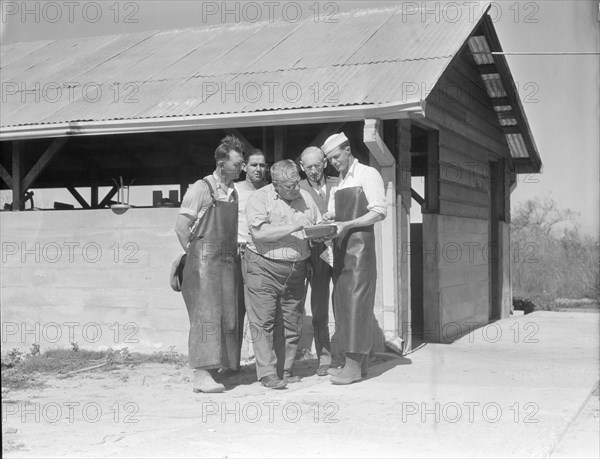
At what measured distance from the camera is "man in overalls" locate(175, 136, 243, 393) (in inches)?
283

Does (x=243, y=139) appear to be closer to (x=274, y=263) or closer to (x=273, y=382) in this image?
(x=274, y=263)

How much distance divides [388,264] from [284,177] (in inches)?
95.7

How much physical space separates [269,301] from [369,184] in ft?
4.35

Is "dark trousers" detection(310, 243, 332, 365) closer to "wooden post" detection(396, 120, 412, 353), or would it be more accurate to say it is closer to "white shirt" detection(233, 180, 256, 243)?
"white shirt" detection(233, 180, 256, 243)

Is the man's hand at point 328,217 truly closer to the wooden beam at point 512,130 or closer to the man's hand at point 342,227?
the man's hand at point 342,227

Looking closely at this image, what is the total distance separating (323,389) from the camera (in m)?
7.23

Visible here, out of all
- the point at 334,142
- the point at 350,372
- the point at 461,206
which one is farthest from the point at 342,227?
Result: the point at 461,206

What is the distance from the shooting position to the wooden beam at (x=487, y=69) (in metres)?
12.5

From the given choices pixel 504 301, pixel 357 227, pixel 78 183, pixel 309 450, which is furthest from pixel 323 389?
pixel 78 183

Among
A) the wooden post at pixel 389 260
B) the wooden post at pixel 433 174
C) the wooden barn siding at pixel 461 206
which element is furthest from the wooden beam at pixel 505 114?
the wooden post at pixel 389 260

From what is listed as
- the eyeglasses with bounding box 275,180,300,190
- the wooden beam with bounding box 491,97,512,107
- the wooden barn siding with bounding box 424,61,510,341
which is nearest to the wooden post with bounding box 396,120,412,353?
the wooden barn siding with bounding box 424,61,510,341

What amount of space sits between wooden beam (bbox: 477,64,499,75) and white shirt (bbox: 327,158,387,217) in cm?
571

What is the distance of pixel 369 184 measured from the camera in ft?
24.5

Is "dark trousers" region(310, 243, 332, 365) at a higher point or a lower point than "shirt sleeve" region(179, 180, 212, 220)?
lower
